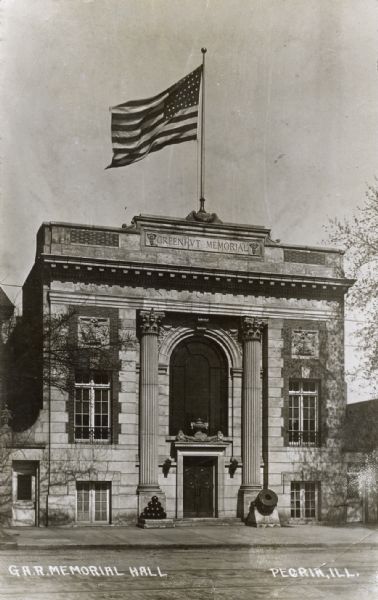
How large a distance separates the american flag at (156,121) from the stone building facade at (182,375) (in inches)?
135

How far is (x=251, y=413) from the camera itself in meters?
28.4

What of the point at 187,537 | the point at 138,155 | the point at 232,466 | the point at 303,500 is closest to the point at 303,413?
the point at 303,500

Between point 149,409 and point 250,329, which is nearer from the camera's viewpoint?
point 149,409

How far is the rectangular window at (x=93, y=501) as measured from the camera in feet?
86.7

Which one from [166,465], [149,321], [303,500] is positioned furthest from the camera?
[303,500]

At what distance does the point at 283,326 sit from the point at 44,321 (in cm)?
871

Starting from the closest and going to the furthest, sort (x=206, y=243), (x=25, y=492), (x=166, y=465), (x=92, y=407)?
(x=25, y=492)
(x=92, y=407)
(x=166, y=465)
(x=206, y=243)

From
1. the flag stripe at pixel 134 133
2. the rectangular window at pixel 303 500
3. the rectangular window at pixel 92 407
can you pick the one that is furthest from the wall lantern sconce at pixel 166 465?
the flag stripe at pixel 134 133

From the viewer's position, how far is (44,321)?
26.4m

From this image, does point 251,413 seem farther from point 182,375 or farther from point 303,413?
point 182,375

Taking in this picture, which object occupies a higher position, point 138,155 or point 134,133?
point 134,133

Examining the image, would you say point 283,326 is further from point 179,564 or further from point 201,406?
point 179,564

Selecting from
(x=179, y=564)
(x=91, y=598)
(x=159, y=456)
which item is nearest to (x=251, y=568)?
(x=179, y=564)

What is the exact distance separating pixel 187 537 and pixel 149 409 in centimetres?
524
